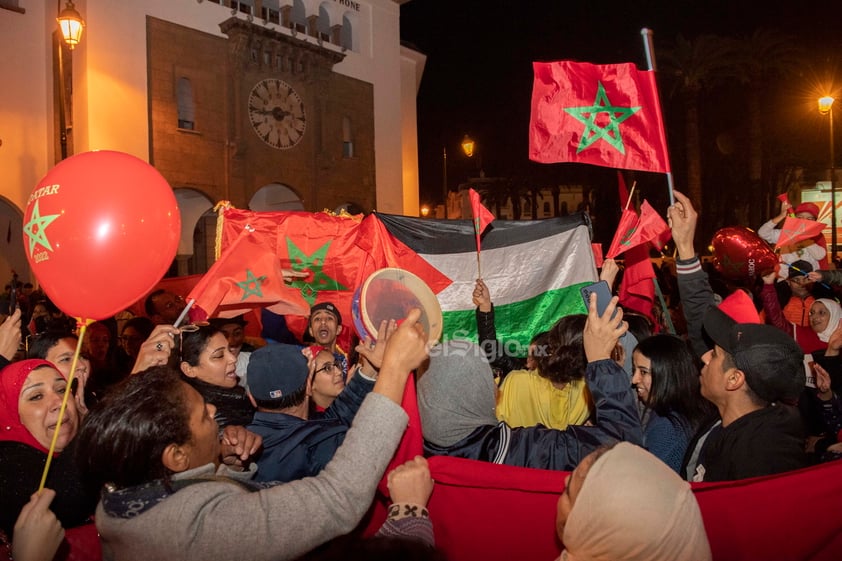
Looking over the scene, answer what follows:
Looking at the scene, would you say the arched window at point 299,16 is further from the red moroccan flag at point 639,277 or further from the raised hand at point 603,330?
the raised hand at point 603,330

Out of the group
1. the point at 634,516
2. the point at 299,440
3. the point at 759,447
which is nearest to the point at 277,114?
the point at 299,440

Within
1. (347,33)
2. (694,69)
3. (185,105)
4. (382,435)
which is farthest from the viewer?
(694,69)

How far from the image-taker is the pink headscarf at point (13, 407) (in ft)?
8.71

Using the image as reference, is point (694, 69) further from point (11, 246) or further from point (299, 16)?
point (11, 246)

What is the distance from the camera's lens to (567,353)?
3.09 meters

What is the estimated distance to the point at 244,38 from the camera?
18.2m

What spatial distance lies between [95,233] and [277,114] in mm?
18257

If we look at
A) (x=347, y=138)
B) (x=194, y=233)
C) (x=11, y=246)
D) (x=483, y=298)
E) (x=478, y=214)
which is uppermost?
(x=347, y=138)

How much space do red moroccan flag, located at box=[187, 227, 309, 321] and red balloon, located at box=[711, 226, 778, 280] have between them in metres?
3.94

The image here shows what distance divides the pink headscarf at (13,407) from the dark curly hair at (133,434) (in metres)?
1.06

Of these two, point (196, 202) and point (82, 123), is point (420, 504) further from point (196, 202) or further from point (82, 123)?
point (196, 202)

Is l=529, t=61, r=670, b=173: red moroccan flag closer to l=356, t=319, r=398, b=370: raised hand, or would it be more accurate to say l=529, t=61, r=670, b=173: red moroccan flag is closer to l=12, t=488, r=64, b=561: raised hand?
l=356, t=319, r=398, b=370: raised hand

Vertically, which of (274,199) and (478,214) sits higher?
(274,199)

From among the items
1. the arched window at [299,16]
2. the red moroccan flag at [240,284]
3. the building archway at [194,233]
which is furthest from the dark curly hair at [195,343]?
the arched window at [299,16]
